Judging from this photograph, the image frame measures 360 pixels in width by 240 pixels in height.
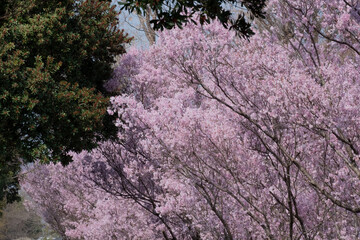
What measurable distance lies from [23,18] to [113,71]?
3267 mm

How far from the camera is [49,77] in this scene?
994cm

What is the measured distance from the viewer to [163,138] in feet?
31.2

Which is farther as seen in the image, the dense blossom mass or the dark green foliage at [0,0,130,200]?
→ the dark green foliage at [0,0,130,200]

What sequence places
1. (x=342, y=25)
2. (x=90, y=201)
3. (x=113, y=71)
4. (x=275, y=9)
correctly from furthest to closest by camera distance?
(x=90, y=201), (x=113, y=71), (x=275, y=9), (x=342, y=25)

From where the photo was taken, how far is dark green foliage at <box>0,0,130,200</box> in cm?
970

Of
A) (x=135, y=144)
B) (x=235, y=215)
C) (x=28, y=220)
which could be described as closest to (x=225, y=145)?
(x=235, y=215)

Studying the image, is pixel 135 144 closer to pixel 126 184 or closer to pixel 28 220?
pixel 126 184

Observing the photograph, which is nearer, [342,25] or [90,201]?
[342,25]

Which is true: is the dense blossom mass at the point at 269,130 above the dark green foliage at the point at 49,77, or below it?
below

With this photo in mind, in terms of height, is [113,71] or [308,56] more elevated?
[113,71]

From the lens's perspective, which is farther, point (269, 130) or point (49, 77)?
point (49, 77)

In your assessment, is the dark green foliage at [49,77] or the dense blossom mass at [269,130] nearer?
the dense blossom mass at [269,130]

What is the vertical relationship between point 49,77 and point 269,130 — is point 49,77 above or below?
above

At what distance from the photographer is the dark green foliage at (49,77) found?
9695mm
